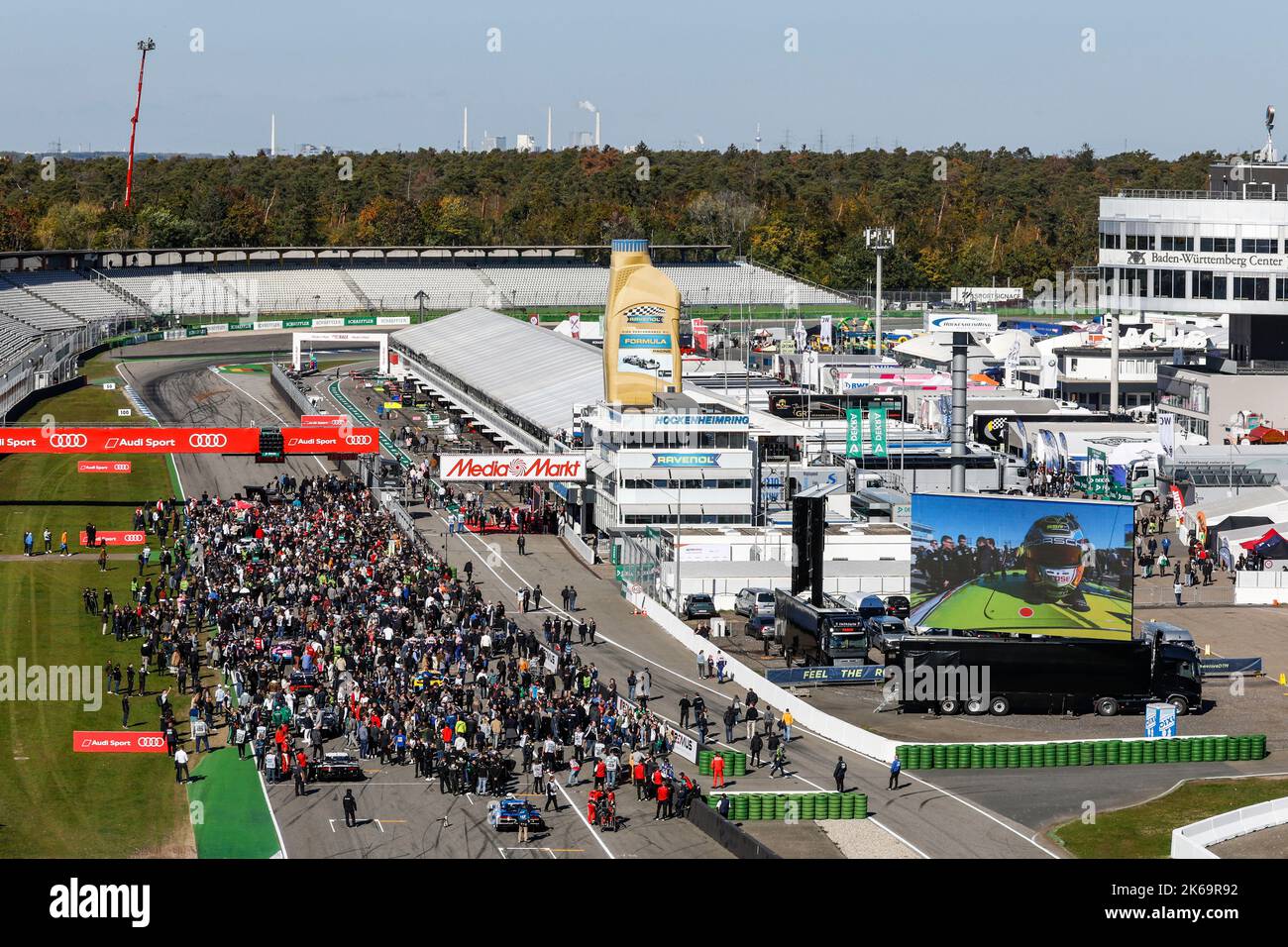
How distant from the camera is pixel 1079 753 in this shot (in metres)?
40.3

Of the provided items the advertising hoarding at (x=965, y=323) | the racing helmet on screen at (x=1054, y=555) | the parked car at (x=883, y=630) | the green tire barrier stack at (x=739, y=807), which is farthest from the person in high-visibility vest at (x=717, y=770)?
the advertising hoarding at (x=965, y=323)

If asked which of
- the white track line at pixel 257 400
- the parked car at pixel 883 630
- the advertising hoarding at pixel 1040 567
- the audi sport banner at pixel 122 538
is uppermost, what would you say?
the white track line at pixel 257 400

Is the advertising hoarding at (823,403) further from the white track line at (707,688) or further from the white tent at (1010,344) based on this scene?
the white track line at (707,688)

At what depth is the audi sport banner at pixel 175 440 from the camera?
77.1m

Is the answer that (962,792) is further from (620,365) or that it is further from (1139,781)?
(620,365)

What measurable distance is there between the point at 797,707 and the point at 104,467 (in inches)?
1761

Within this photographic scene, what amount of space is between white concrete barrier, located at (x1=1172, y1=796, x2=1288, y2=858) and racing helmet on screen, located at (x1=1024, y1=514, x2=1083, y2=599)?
34.5ft

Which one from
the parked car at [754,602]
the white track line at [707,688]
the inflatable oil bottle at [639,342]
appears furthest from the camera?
the inflatable oil bottle at [639,342]

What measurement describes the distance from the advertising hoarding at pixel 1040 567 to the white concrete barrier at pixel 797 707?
13.2ft

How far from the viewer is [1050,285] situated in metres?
171

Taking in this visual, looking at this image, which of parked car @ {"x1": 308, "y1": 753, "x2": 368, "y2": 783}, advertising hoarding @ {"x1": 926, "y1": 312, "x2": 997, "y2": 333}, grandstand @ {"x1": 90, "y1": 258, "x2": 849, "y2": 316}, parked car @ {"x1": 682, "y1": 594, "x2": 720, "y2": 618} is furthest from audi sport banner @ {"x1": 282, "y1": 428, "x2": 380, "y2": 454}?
grandstand @ {"x1": 90, "y1": 258, "x2": 849, "y2": 316}

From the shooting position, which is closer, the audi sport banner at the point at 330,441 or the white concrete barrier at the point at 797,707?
the white concrete barrier at the point at 797,707
